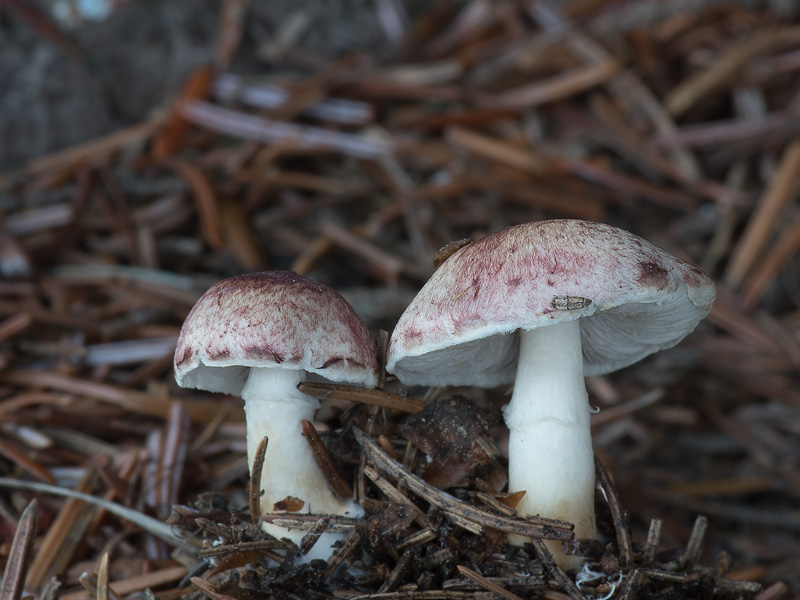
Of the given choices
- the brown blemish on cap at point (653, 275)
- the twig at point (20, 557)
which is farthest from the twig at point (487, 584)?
the twig at point (20, 557)

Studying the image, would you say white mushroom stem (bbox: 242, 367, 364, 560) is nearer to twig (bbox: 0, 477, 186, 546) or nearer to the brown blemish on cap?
twig (bbox: 0, 477, 186, 546)

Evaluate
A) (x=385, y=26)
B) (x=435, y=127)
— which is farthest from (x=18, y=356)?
(x=385, y=26)

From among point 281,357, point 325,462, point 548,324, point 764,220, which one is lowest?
point 325,462

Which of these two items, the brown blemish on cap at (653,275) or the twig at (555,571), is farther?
the twig at (555,571)

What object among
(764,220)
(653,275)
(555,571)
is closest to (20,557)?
(555,571)

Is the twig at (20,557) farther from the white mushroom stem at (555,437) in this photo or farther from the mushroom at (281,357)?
the white mushroom stem at (555,437)

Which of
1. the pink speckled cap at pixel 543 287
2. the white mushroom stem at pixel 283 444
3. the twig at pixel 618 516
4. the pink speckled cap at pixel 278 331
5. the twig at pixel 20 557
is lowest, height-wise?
the twig at pixel 20 557

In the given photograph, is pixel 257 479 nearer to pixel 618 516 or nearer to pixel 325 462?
pixel 325 462
